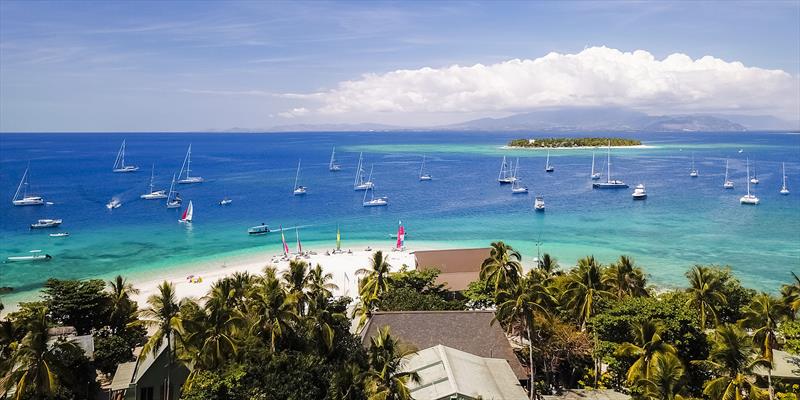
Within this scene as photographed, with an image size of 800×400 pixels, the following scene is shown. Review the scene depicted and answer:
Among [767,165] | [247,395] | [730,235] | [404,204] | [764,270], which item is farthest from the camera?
[767,165]

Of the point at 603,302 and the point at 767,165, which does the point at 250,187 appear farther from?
the point at 767,165

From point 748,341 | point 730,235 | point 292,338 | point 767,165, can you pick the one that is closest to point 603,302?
point 748,341

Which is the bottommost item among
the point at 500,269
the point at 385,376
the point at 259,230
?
the point at 259,230

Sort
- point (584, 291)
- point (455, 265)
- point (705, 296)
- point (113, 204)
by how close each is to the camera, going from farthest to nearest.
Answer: point (113, 204) → point (455, 265) → point (584, 291) → point (705, 296)

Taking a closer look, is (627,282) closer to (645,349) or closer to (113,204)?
(645,349)

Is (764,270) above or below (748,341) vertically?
below

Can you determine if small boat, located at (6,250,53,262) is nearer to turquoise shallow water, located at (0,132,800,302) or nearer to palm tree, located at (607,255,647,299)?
turquoise shallow water, located at (0,132,800,302)

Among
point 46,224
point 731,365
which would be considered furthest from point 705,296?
point 46,224
